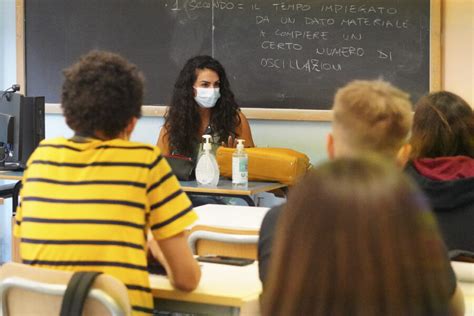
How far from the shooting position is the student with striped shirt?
1979 millimetres

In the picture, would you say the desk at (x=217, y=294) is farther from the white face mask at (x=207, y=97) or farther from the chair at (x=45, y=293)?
the white face mask at (x=207, y=97)

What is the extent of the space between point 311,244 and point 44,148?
124 centimetres

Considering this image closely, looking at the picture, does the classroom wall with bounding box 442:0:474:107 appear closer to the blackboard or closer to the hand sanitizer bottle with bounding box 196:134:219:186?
the blackboard

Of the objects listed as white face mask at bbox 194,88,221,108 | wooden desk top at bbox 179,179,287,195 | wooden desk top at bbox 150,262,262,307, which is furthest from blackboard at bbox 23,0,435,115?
wooden desk top at bbox 150,262,262,307

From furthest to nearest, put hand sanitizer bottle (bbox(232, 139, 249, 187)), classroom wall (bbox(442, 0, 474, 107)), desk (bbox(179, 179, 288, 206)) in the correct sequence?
classroom wall (bbox(442, 0, 474, 107))
hand sanitizer bottle (bbox(232, 139, 249, 187))
desk (bbox(179, 179, 288, 206))

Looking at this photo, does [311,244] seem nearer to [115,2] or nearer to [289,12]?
[289,12]

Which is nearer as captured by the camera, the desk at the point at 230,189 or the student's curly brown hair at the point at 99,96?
the student's curly brown hair at the point at 99,96

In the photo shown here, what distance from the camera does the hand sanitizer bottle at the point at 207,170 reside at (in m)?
4.16

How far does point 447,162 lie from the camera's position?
2631 millimetres

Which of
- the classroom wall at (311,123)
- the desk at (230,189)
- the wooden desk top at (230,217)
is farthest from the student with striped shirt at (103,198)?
the classroom wall at (311,123)

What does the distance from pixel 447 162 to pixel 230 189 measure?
61.1 inches

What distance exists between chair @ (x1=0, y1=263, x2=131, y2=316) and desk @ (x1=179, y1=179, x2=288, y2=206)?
201 cm

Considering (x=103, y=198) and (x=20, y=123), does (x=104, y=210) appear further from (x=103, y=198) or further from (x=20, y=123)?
(x=20, y=123)

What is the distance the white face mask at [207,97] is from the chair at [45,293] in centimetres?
274
